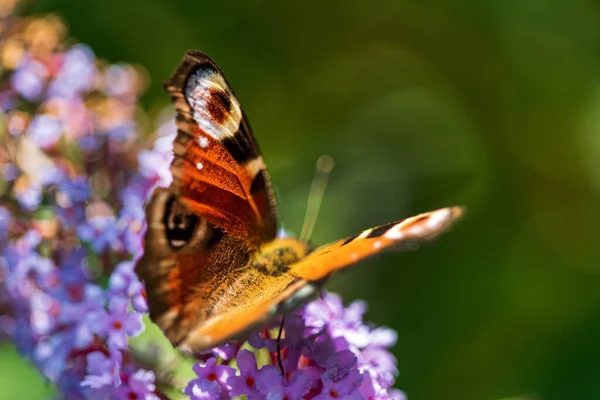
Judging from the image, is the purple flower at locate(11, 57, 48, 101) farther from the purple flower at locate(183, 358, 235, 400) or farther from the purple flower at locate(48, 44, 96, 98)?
the purple flower at locate(183, 358, 235, 400)

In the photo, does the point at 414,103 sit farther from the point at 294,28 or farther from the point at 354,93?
the point at 294,28

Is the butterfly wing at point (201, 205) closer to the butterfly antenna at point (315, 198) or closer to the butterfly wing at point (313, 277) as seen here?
the butterfly wing at point (313, 277)

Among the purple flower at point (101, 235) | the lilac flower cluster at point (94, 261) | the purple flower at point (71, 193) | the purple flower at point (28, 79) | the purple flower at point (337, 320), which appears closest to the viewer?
the lilac flower cluster at point (94, 261)

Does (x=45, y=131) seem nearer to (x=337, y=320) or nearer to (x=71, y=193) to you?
(x=71, y=193)

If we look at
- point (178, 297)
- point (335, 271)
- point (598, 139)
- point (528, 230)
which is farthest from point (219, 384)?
point (598, 139)

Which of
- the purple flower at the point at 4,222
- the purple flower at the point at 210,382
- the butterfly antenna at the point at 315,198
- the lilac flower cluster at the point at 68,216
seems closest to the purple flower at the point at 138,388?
the lilac flower cluster at the point at 68,216

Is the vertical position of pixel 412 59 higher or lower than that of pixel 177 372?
higher

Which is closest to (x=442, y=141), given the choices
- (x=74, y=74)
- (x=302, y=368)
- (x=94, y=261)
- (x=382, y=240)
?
(x=74, y=74)

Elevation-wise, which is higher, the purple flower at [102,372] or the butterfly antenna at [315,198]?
the butterfly antenna at [315,198]
